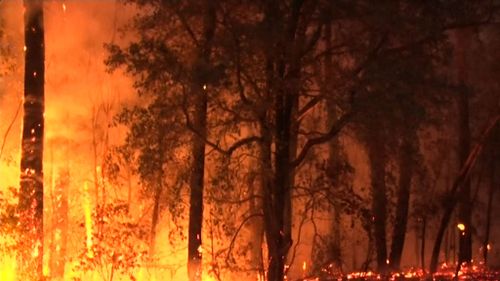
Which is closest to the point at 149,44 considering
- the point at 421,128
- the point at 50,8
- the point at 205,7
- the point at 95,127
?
the point at 205,7

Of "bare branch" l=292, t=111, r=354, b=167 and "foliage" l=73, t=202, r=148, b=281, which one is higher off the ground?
"bare branch" l=292, t=111, r=354, b=167

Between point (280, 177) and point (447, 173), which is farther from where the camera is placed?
point (447, 173)

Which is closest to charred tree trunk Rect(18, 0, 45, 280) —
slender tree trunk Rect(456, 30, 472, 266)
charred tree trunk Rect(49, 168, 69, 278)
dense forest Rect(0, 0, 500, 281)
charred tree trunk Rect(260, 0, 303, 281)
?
dense forest Rect(0, 0, 500, 281)

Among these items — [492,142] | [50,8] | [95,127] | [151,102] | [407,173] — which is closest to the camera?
[151,102]

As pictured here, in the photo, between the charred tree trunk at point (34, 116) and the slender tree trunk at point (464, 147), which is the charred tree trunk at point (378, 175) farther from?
the charred tree trunk at point (34, 116)

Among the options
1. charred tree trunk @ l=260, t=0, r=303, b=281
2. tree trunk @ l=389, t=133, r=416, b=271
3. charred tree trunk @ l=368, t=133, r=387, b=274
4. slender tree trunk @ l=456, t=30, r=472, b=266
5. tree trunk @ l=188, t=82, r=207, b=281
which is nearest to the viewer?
charred tree trunk @ l=260, t=0, r=303, b=281

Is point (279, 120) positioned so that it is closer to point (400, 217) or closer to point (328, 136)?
point (328, 136)

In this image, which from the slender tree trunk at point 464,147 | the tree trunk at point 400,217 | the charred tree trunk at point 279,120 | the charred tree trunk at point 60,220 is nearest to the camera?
the charred tree trunk at point 279,120

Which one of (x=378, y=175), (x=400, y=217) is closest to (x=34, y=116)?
(x=378, y=175)

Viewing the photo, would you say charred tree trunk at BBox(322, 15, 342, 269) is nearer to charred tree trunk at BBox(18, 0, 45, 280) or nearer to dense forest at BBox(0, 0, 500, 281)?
dense forest at BBox(0, 0, 500, 281)

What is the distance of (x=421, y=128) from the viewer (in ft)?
39.3

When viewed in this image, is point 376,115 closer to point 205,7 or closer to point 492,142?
point 205,7

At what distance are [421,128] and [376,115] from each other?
1.08m

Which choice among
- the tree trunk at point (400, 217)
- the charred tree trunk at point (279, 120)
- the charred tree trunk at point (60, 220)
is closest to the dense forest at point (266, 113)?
the charred tree trunk at point (279, 120)
